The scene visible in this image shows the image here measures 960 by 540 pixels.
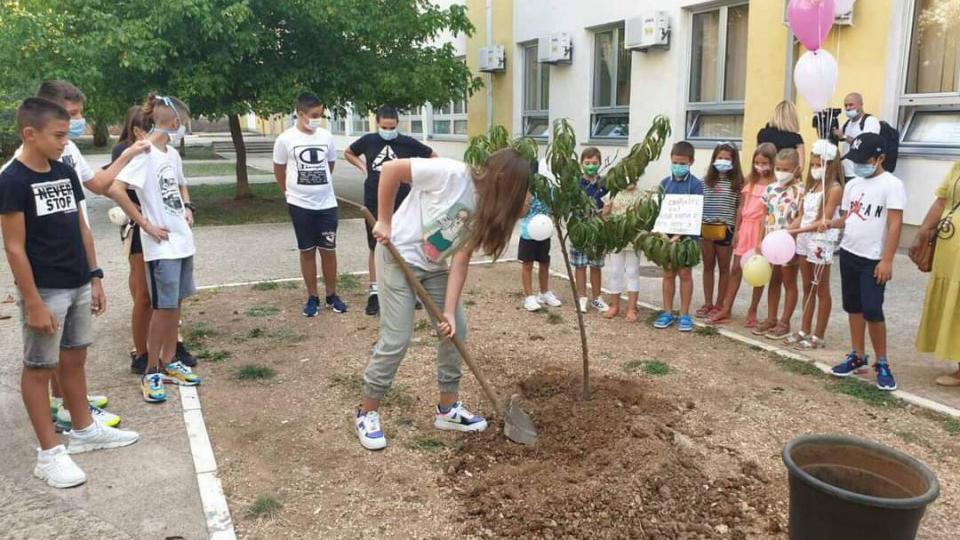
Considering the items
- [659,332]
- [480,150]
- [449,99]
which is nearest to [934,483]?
[480,150]

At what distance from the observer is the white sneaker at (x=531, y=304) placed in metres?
6.98

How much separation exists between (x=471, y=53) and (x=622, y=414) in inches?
606

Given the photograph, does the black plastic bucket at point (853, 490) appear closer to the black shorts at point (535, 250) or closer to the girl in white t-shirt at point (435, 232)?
the girl in white t-shirt at point (435, 232)

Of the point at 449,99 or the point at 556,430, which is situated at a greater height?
the point at 449,99

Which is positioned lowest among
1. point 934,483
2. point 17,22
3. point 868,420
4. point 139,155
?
point 868,420

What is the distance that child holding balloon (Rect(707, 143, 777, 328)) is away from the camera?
20.0 ft

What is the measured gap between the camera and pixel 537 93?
16.6 meters

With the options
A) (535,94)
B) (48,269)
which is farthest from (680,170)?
(535,94)

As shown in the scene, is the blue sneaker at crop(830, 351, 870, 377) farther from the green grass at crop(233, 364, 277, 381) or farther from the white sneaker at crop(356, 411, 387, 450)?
→ the green grass at crop(233, 364, 277, 381)

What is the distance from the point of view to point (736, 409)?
180 inches

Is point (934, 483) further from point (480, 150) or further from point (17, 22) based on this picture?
point (17, 22)

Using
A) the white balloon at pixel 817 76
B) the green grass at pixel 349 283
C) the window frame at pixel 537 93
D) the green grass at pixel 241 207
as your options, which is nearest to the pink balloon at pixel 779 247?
the white balloon at pixel 817 76

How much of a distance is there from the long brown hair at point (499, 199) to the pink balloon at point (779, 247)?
8.35ft

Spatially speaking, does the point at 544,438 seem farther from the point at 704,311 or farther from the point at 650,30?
the point at 650,30
